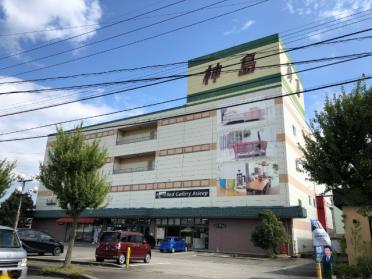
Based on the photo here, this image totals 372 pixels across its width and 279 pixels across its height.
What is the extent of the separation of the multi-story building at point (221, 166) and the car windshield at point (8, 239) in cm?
2242

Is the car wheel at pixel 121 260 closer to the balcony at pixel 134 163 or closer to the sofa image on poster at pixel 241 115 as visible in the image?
the sofa image on poster at pixel 241 115

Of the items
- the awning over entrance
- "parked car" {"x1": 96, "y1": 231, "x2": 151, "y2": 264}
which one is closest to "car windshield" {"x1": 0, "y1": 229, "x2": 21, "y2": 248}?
"parked car" {"x1": 96, "y1": 231, "x2": 151, "y2": 264}

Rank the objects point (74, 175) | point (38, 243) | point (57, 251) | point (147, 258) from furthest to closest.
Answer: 1. point (57, 251)
2. point (38, 243)
3. point (147, 258)
4. point (74, 175)

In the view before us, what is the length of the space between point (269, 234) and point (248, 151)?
912cm

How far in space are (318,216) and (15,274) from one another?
40861mm

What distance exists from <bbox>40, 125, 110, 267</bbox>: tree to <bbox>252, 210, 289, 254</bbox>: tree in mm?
16925

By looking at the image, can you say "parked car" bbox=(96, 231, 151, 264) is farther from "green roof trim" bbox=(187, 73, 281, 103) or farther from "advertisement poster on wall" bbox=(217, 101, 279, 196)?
"green roof trim" bbox=(187, 73, 281, 103)

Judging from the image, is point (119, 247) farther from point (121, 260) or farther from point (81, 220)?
point (81, 220)

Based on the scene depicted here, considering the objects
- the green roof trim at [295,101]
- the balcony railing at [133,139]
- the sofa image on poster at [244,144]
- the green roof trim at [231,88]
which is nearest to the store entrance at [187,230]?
the sofa image on poster at [244,144]

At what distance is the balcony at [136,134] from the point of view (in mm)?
44875

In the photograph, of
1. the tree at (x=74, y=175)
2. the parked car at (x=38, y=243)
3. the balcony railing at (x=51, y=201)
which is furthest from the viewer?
the balcony railing at (x=51, y=201)

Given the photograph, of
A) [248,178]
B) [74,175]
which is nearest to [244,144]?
[248,178]

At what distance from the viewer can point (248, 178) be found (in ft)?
114

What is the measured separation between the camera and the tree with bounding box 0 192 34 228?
4616 centimetres
